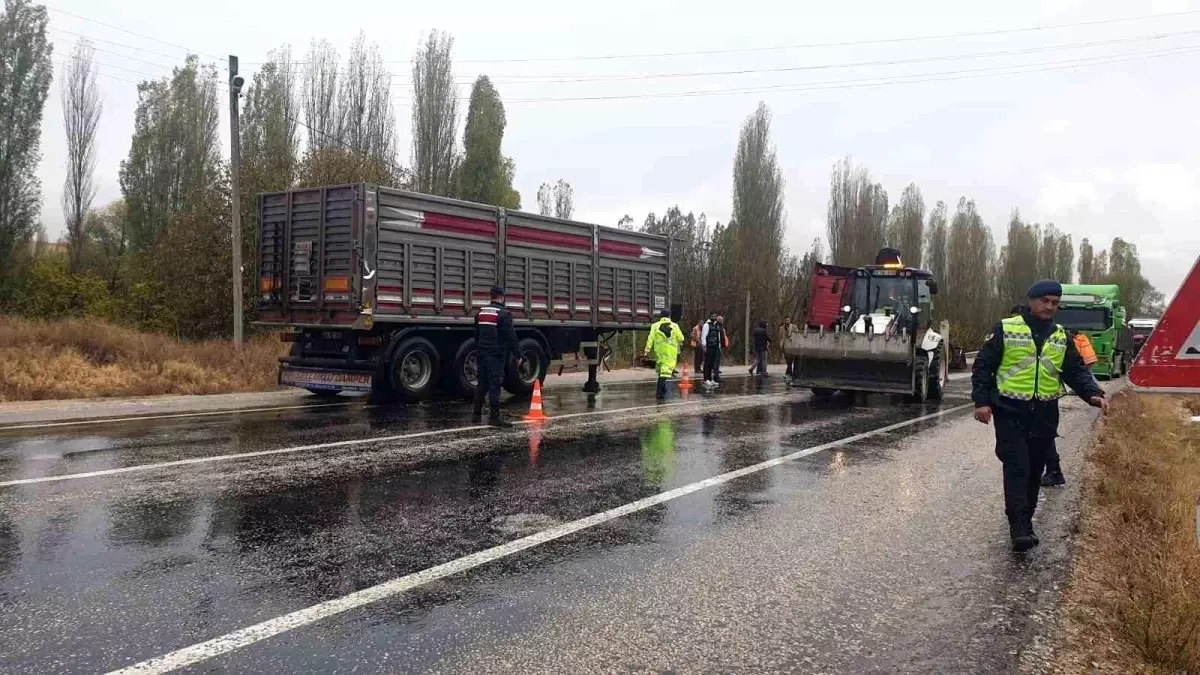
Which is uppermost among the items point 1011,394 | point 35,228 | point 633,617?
point 35,228

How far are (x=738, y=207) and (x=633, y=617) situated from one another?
1371 inches

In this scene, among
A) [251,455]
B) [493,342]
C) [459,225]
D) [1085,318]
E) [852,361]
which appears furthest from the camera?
[1085,318]

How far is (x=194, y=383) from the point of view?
48.1ft

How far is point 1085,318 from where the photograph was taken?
24641 mm

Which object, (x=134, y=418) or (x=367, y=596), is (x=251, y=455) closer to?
(x=134, y=418)

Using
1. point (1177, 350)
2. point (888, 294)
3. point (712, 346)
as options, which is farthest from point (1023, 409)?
point (712, 346)

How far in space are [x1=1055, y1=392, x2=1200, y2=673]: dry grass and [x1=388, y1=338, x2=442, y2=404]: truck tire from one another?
914 cm

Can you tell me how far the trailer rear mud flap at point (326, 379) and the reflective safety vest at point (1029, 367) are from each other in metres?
9.32

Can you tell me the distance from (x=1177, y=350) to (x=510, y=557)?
3.39 meters

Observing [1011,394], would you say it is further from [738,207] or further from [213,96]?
[213,96]

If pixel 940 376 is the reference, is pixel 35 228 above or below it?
above

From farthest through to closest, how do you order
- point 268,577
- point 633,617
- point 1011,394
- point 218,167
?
point 218,167
point 1011,394
point 268,577
point 633,617

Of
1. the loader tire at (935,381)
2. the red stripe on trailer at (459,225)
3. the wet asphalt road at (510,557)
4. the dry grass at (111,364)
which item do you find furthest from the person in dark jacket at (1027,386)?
the dry grass at (111,364)

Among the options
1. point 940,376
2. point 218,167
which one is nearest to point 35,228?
point 218,167
